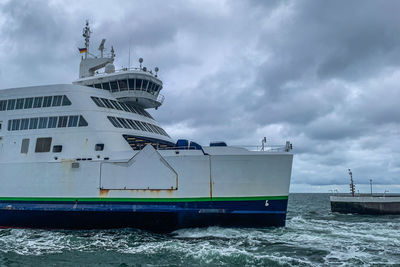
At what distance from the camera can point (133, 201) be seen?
51.0 ft

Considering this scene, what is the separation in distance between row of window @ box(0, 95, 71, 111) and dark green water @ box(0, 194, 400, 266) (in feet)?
22.0

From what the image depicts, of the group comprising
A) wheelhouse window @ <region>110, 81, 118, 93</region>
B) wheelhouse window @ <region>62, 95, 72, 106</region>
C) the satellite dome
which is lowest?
wheelhouse window @ <region>62, 95, 72, 106</region>

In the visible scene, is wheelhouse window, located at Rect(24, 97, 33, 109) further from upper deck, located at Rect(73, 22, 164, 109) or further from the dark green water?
the dark green water

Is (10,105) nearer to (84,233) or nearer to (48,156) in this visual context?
(48,156)

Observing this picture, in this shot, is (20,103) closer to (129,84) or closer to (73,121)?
(73,121)

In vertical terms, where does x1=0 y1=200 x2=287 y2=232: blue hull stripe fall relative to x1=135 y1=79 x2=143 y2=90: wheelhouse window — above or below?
below

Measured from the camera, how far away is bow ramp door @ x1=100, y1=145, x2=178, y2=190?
15.4 m

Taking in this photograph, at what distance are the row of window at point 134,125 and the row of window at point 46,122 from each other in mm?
1585

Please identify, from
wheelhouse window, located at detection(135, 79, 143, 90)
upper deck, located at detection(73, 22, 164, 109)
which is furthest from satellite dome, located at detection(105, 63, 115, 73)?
wheelhouse window, located at detection(135, 79, 143, 90)

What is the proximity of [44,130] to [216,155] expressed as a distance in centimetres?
958

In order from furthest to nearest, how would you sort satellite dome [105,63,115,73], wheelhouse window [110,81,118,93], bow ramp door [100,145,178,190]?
satellite dome [105,63,115,73], wheelhouse window [110,81,118,93], bow ramp door [100,145,178,190]

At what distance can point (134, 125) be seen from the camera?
19344 millimetres

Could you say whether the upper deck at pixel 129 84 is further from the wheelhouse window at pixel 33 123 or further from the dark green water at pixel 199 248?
the dark green water at pixel 199 248

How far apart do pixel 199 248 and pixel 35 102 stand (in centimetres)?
1262
